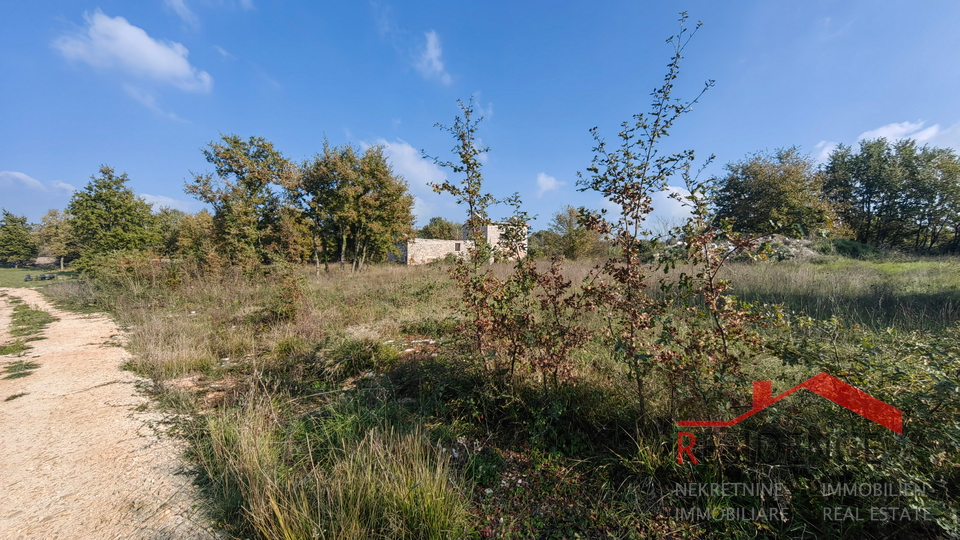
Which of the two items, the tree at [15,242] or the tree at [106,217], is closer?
the tree at [106,217]

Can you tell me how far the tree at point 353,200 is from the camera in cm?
1508

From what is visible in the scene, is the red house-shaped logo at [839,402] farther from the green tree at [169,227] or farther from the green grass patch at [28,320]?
the green tree at [169,227]

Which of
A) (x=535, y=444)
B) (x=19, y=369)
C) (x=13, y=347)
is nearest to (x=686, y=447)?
(x=535, y=444)

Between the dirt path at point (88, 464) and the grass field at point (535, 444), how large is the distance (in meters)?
0.21

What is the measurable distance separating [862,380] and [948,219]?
25.0 metres

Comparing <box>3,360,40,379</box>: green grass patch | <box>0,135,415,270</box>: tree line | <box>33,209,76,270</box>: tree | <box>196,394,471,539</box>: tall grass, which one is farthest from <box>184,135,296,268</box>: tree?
<box>33,209,76,270</box>: tree

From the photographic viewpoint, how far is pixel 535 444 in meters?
2.38

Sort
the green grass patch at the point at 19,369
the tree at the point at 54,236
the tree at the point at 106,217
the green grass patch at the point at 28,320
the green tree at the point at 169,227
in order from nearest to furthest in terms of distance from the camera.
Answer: the green grass patch at the point at 19,369 < the green grass patch at the point at 28,320 < the tree at the point at 106,217 < the green tree at the point at 169,227 < the tree at the point at 54,236

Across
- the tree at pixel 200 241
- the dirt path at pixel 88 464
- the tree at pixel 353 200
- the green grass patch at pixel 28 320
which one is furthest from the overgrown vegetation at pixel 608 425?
the tree at pixel 353 200

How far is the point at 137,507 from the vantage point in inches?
79.3

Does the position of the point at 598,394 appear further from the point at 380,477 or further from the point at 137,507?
the point at 137,507

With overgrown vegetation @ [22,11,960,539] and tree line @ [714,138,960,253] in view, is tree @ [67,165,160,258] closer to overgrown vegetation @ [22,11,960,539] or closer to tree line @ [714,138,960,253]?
overgrown vegetation @ [22,11,960,539]
